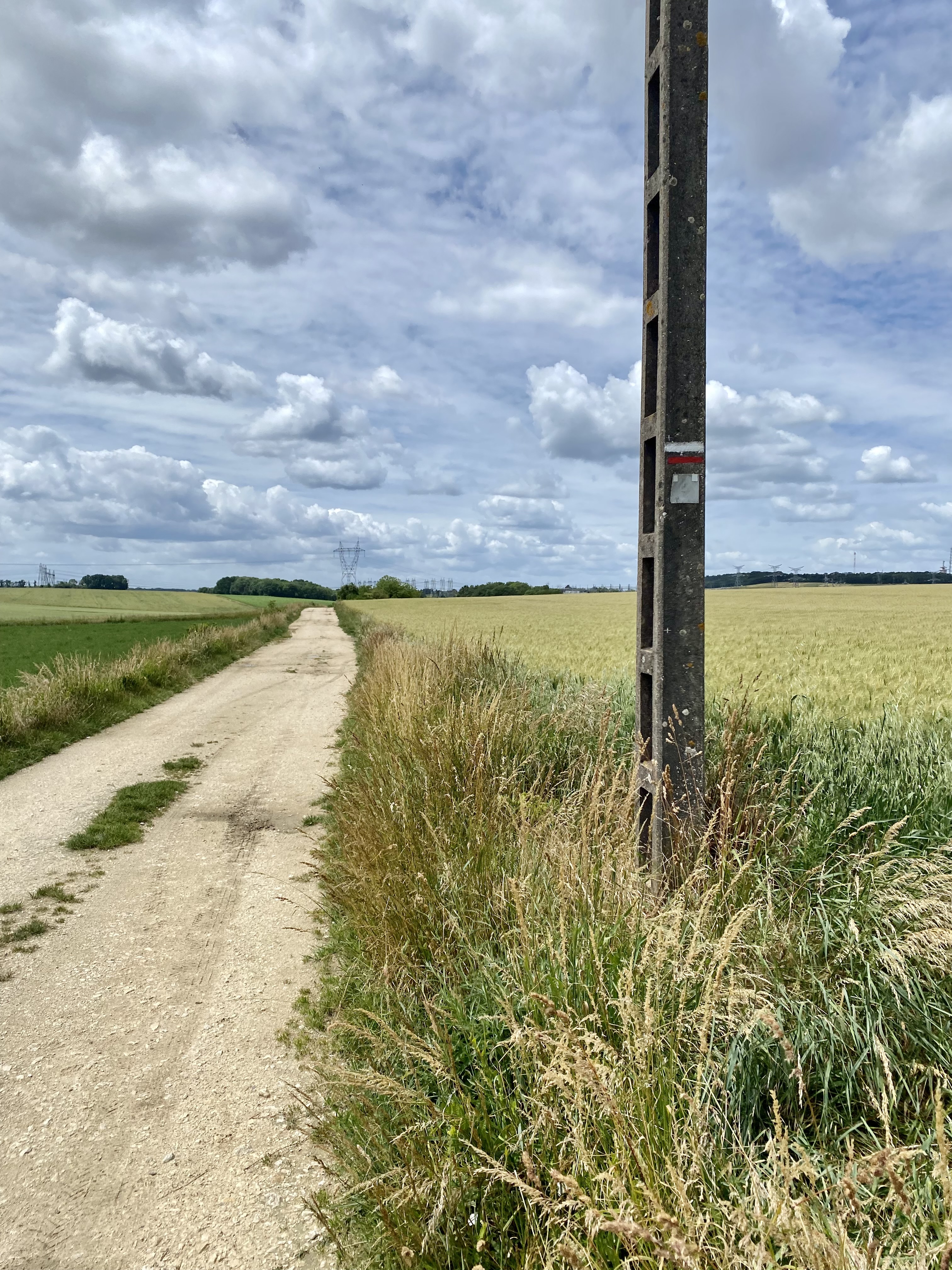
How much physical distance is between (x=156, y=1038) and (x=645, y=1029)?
326cm

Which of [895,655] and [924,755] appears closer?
[924,755]

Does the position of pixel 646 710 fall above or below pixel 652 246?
below

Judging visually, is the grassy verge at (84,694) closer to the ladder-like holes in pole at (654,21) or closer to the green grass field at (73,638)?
the green grass field at (73,638)

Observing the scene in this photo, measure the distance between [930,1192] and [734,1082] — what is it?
2.43 ft

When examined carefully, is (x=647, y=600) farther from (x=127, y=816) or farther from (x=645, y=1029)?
(x=127, y=816)

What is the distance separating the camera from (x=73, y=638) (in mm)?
36406

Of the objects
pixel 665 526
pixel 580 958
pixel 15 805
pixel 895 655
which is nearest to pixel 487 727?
pixel 665 526

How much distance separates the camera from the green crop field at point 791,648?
27.2 ft

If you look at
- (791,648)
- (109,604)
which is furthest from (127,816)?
(109,604)

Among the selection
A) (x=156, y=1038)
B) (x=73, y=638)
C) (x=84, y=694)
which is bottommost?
(x=156, y=1038)

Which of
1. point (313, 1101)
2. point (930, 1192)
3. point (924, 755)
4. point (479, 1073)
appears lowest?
point (313, 1101)

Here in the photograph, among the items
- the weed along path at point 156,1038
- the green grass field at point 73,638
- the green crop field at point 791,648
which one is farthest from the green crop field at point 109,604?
the weed along path at point 156,1038

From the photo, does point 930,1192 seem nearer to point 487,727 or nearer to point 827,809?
point 827,809

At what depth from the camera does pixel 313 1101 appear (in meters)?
3.40
